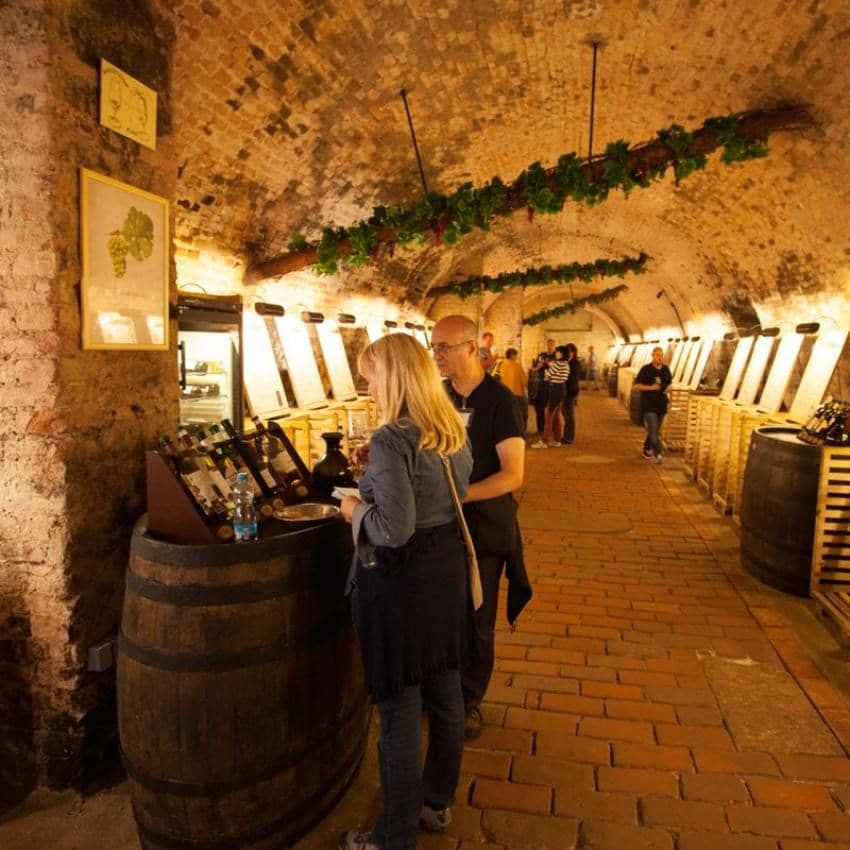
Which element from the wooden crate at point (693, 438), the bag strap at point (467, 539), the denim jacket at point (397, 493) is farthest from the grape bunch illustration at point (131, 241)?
the wooden crate at point (693, 438)

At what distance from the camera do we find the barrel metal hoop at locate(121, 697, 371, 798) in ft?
6.69

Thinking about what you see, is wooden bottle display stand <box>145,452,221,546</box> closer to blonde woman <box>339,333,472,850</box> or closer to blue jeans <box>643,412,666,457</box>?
blonde woman <box>339,333,472,850</box>

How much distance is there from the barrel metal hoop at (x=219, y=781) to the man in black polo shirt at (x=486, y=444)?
2.48ft

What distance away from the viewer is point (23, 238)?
7.66 ft

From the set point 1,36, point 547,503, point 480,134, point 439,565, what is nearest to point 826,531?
point 547,503

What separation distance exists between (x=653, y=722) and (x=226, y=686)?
1974 millimetres

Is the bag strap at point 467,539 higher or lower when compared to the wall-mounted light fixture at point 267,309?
lower

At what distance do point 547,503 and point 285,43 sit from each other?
4802mm

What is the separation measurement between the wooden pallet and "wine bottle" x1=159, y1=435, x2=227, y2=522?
12.6 feet

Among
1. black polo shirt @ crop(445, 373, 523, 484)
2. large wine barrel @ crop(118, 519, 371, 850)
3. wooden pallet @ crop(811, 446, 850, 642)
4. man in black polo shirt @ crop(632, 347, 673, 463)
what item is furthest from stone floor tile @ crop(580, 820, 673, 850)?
man in black polo shirt @ crop(632, 347, 673, 463)

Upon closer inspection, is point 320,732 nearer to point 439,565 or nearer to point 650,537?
point 439,565

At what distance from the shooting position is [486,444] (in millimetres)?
2666

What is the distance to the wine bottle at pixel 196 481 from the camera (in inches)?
89.7

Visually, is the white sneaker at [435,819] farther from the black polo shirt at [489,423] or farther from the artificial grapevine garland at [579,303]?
the artificial grapevine garland at [579,303]
